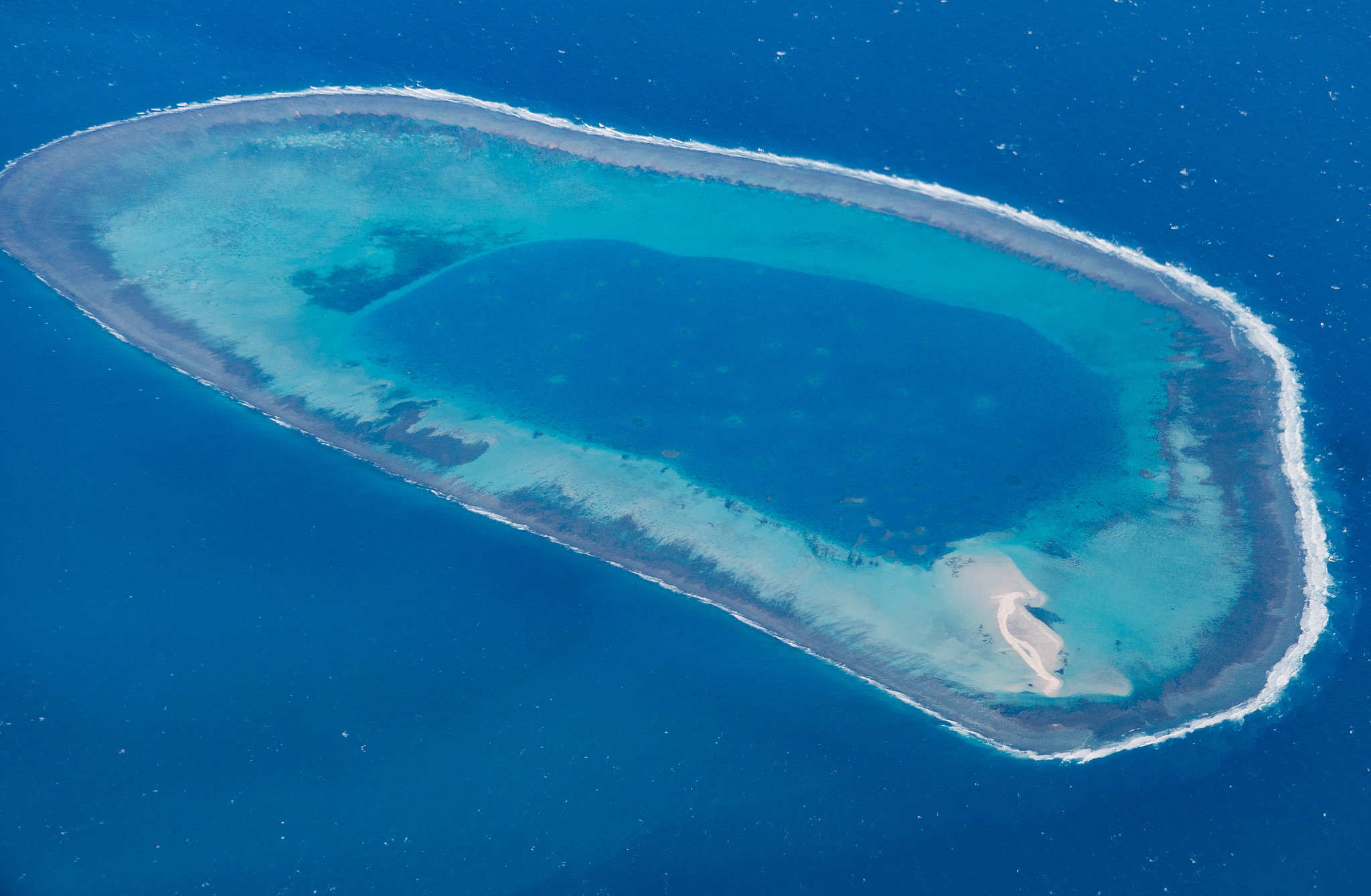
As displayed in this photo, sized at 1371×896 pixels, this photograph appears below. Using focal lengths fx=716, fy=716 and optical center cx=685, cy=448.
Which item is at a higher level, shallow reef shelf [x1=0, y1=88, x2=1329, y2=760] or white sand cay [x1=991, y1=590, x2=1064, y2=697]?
shallow reef shelf [x1=0, y1=88, x2=1329, y2=760]

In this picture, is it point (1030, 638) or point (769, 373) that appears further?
point (769, 373)

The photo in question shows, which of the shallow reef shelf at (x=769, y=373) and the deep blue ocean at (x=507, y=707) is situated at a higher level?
the shallow reef shelf at (x=769, y=373)

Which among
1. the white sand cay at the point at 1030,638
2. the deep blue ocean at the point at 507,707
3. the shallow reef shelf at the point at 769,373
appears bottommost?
the deep blue ocean at the point at 507,707

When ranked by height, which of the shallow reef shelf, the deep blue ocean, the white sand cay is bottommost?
the deep blue ocean

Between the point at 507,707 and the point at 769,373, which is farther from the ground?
the point at 769,373

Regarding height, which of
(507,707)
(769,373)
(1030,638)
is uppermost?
(769,373)
